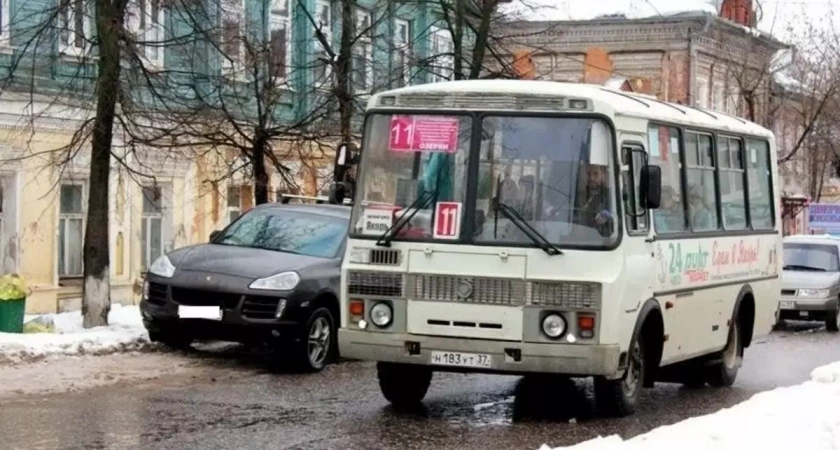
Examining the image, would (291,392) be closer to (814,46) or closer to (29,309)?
(29,309)

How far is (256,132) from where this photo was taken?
886 inches

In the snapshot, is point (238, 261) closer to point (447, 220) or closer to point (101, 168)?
point (101, 168)

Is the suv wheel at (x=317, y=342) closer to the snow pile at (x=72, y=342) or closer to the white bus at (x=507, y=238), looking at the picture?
the snow pile at (x=72, y=342)

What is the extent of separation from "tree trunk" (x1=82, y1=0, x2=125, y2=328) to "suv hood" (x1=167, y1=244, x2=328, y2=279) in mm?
2152

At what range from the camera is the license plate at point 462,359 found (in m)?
11.9

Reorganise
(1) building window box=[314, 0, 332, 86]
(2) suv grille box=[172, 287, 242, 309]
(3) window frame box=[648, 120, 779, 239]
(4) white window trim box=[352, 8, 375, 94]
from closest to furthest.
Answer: (3) window frame box=[648, 120, 779, 239]
(2) suv grille box=[172, 287, 242, 309]
(1) building window box=[314, 0, 332, 86]
(4) white window trim box=[352, 8, 375, 94]

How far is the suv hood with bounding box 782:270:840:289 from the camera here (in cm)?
2675

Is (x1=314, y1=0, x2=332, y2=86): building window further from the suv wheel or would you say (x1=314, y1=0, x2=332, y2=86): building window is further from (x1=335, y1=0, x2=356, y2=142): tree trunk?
the suv wheel

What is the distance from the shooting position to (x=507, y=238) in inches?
472

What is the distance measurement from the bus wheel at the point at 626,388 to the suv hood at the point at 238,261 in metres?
4.23

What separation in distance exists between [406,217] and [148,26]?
39.9 ft

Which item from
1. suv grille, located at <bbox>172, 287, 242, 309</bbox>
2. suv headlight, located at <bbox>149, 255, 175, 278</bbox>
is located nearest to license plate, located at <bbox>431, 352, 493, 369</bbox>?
suv grille, located at <bbox>172, 287, 242, 309</bbox>

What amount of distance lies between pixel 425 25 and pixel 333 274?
57.8 feet

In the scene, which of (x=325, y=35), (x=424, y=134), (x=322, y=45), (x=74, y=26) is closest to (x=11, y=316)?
(x=74, y=26)
